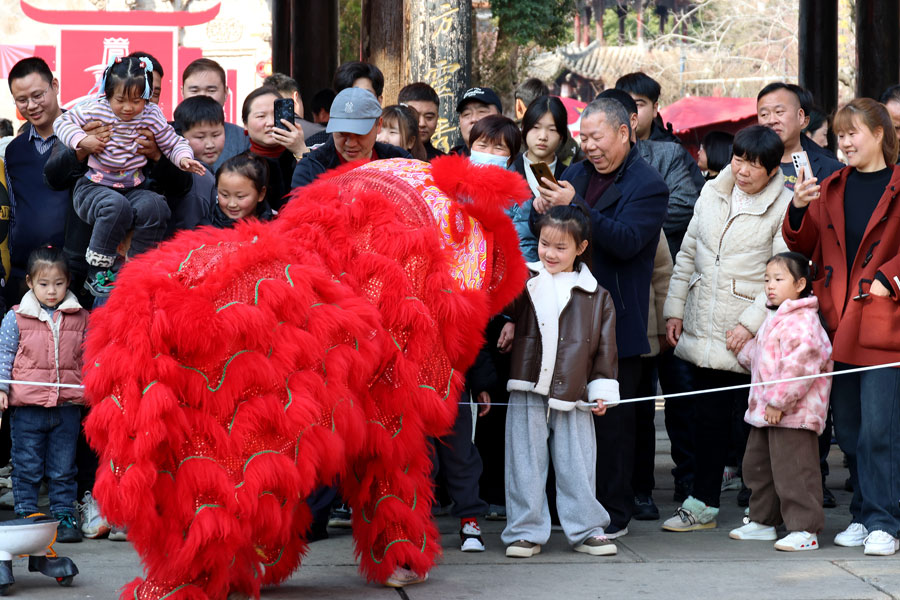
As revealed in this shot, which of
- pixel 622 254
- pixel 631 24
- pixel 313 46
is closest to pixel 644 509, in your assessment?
pixel 622 254

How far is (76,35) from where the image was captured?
20938 mm

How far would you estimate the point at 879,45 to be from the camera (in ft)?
39.8

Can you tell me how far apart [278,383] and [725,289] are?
8.51ft

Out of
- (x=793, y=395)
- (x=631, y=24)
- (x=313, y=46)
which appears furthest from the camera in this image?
(x=631, y=24)

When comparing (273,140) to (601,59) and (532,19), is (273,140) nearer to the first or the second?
(532,19)

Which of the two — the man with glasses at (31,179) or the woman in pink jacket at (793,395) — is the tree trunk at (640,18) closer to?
the man with glasses at (31,179)

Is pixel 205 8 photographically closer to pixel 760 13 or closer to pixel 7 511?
pixel 7 511

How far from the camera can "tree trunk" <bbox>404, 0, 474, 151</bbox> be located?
304 inches

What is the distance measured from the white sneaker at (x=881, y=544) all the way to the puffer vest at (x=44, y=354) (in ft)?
11.0

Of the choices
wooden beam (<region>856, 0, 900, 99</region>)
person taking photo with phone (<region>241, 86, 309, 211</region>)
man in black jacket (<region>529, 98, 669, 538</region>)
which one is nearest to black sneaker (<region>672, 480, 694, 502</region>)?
man in black jacket (<region>529, 98, 669, 538</region>)

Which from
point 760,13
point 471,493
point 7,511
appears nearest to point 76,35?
point 7,511

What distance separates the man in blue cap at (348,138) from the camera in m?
4.82

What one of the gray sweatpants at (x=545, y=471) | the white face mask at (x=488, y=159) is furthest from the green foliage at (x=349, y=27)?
the gray sweatpants at (x=545, y=471)

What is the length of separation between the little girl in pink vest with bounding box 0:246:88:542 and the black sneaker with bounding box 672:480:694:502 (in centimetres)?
292
